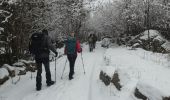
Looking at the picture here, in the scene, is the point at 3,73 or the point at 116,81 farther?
the point at 3,73

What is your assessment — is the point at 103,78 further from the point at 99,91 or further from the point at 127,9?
the point at 127,9

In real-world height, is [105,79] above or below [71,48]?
below

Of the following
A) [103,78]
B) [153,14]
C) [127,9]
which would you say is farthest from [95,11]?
[103,78]

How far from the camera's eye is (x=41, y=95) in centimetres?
997

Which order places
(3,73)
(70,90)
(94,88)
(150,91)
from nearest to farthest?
1. (150,91)
2. (70,90)
3. (94,88)
4. (3,73)

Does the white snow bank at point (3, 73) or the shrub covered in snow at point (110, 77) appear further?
the white snow bank at point (3, 73)

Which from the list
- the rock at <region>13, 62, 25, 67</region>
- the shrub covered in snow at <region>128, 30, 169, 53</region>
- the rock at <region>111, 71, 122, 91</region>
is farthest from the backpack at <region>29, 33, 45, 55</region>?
the shrub covered in snow at <region>128, 30, 169, 53</region>

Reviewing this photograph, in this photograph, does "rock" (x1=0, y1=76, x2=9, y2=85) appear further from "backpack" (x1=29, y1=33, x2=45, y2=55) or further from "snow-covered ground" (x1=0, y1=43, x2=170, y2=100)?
"backpack" (x1=29, y1=33, x2=45, y2=55)

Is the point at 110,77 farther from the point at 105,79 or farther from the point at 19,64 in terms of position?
the point at 19,64

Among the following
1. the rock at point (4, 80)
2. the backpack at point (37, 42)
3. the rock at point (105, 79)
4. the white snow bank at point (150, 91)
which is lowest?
the rock at point (4, 80)

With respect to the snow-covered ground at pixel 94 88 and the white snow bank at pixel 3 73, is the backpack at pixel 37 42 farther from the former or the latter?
the white snow bank at pixel 3 73

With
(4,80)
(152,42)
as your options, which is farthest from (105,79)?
(152,42)

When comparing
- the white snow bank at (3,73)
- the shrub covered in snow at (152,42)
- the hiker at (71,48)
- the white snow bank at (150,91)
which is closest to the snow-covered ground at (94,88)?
the white snow bank at (150,91)

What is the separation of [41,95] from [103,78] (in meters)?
2.60
